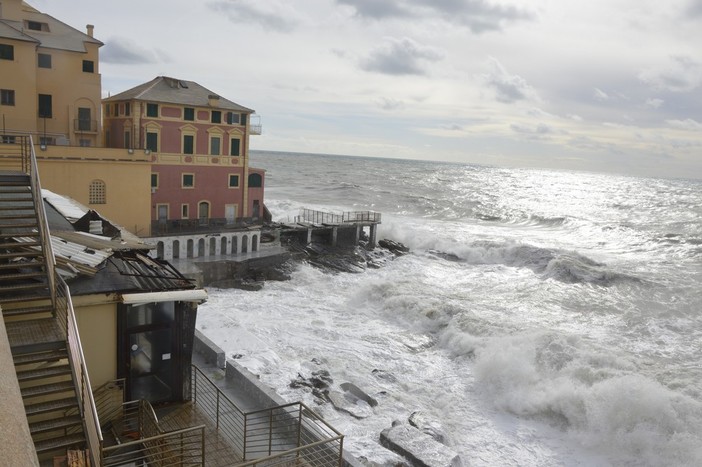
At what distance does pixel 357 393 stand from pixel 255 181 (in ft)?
84.4

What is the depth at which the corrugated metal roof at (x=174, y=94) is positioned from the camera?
111 feet

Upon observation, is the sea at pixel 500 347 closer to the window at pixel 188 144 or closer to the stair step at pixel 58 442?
the stair step at pixel 58 442

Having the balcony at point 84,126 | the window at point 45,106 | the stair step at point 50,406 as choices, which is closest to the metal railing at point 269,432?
the stair step at point 50,406

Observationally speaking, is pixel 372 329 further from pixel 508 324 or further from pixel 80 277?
pixel 80 277

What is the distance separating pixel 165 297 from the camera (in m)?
9.67

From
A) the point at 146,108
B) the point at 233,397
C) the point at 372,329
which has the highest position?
the point at 146,108

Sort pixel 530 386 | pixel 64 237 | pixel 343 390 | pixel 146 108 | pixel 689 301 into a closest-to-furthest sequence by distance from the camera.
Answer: pixel 64 237 < pixel 343 390 < pixel 530 386 < pixel 689 301 < pixel 146 108

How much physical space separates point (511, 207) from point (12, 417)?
86.7 m

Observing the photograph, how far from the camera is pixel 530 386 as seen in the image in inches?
678

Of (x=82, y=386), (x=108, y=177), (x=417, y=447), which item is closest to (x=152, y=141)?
(x=108, y=177)

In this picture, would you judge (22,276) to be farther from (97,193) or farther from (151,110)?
(151,110)

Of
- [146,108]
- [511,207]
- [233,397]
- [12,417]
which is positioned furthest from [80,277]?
[511,207]

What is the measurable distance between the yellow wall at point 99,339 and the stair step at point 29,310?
99cm

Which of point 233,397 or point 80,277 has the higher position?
point 80,277
